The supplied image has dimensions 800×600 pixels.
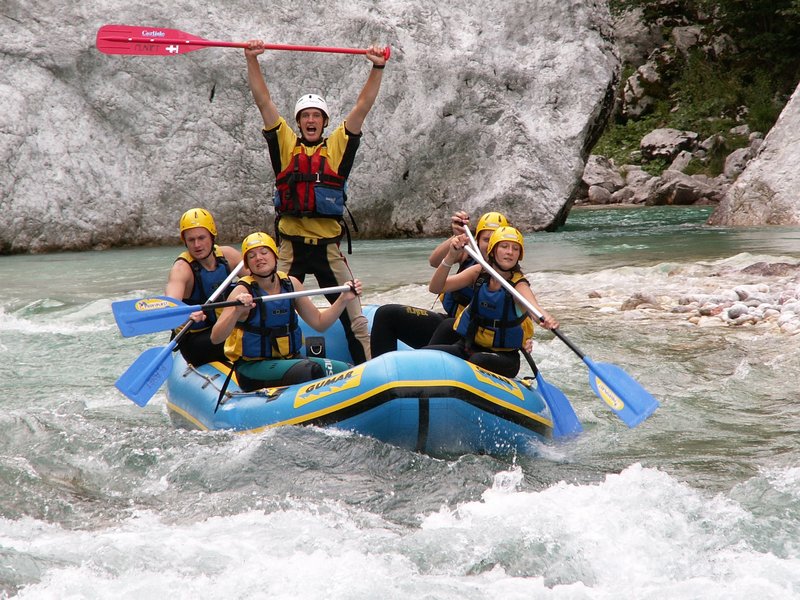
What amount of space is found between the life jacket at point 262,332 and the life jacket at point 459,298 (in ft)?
2.70

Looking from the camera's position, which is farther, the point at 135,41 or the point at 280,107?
the point at 280,107

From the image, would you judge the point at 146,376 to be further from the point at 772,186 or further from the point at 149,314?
the point at 772,186

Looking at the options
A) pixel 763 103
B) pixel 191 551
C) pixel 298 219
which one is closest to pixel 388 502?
pixel 191 551

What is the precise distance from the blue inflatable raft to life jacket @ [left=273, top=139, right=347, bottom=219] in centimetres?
116

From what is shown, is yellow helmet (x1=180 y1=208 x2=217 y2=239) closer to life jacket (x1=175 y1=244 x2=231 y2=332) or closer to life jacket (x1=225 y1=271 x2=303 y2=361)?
life jacket (x1=175 y1=244 x2=231 y2=332)

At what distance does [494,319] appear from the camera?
4348 millimetres

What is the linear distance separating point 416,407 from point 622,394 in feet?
3.08

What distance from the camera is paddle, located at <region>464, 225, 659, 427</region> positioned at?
4.00 meters

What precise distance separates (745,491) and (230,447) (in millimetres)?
1989

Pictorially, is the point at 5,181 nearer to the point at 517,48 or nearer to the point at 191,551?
the point at 517,48

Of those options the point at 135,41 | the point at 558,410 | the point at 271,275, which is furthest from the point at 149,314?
the point at 135,41

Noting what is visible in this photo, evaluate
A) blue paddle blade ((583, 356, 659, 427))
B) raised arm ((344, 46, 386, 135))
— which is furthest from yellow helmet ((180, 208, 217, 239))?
blue paddle blade ((583, 356, 659, 427))

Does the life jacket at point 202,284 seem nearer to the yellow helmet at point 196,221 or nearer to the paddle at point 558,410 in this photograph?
the yellow helmet at point 196,221

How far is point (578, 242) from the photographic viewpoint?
11172mm
